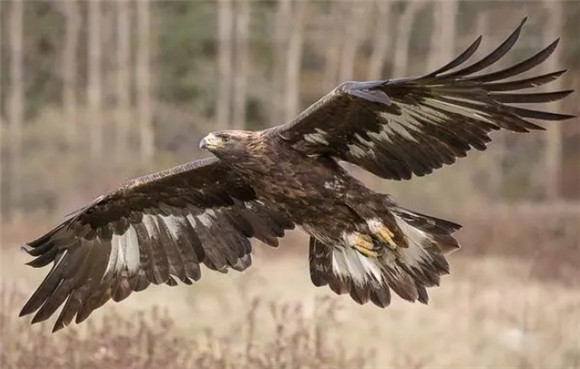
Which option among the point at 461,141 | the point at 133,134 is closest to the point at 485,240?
the point at 461,141

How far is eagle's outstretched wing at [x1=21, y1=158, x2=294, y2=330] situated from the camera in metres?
7.25

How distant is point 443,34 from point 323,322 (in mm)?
24072

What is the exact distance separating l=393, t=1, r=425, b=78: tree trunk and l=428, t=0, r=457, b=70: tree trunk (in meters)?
0.82

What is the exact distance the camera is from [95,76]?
3061cm

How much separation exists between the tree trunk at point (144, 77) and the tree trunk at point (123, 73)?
1.12ft

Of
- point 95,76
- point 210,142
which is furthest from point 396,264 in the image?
point 95,76

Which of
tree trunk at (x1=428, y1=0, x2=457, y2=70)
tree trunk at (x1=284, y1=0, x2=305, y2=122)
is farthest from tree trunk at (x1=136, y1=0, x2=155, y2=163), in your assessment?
tree trunk at (x1=428, y1=0, x2=457, y2=70)

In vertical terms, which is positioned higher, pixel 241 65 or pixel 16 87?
pixel 241 65

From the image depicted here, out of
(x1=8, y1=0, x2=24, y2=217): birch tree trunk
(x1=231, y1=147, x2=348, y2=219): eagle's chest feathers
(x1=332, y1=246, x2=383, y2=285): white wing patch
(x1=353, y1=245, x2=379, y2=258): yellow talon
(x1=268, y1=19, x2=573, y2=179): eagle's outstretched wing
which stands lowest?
(x1=8, y1=0, x2=24, y2=217): birch tree trunk

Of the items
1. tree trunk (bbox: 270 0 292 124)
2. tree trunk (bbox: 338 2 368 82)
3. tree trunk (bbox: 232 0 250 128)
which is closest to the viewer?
tree trunk (bbox: 232 0 250 128)

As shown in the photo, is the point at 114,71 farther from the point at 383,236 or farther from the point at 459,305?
the point at 383,236

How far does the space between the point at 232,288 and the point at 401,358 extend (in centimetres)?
412

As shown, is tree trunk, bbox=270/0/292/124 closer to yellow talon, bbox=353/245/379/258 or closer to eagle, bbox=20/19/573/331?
eagle, bbox=20/19/573/331

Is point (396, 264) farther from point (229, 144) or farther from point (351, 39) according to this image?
point (351, 39)
